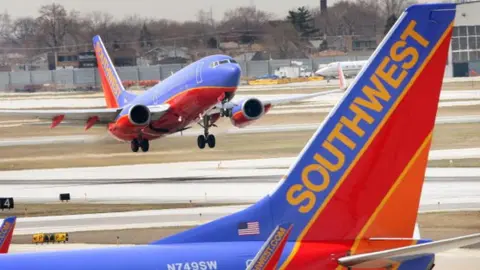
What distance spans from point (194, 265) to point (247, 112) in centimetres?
4641

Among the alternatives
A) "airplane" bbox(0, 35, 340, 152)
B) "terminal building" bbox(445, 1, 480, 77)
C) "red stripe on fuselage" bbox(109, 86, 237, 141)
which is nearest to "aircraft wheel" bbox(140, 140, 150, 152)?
"airplane" bbox(0, 35, 340, 152)

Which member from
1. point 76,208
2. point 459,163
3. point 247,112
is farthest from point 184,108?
point 76,208

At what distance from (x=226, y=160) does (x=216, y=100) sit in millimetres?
5305

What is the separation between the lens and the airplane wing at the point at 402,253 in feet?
39.1

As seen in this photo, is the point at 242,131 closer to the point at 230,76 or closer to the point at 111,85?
the point at 111,85

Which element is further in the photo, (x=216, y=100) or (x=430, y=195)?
(x=216, y=100)

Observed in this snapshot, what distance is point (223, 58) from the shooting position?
5706 centimetres

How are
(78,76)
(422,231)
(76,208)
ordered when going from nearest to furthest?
(422,231), (76,208), (78,76)

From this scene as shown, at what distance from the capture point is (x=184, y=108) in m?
57.4

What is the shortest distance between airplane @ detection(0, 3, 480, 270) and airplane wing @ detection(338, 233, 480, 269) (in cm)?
34

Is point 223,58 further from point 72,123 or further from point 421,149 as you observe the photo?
point 421,149

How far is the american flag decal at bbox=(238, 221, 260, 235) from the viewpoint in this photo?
13.4 metres

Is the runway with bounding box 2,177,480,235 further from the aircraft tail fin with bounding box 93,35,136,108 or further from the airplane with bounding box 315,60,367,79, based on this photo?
the airplane with bounding box 315,60,367,79

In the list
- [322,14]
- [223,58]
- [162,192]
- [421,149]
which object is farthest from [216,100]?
[322,14]
